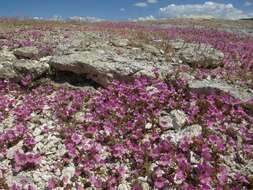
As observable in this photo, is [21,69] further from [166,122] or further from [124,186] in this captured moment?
[124,186]

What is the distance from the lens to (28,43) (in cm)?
1767

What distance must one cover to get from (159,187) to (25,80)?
6931mm

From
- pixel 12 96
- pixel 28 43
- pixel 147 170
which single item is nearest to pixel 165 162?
Answer: pixel 147 170

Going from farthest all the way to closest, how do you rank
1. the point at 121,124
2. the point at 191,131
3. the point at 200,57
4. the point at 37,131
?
the point at 200,57, the point at 121,124, the point at 37,131, the point at 191,131

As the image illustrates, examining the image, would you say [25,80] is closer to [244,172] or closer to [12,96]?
[12,96]

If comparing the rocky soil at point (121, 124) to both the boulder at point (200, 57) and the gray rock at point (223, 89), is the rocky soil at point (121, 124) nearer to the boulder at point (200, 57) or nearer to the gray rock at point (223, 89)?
the gray rock at point (223, 89)

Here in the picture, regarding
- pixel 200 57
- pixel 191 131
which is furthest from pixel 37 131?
pixel 200 57

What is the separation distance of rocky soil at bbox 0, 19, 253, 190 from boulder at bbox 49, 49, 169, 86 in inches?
1.4

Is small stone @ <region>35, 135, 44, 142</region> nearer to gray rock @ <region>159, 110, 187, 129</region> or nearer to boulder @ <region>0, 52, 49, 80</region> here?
gray rock @ <region>159, 110, 187, 129</region>

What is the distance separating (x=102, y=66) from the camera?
11359 mm

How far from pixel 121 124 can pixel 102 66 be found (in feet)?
9.34

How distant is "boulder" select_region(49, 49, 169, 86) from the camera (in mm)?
11391

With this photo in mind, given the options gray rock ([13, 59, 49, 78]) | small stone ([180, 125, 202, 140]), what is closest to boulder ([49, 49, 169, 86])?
gray rock ([13, 59, 49, 78])

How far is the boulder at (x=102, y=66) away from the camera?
11391 mm
